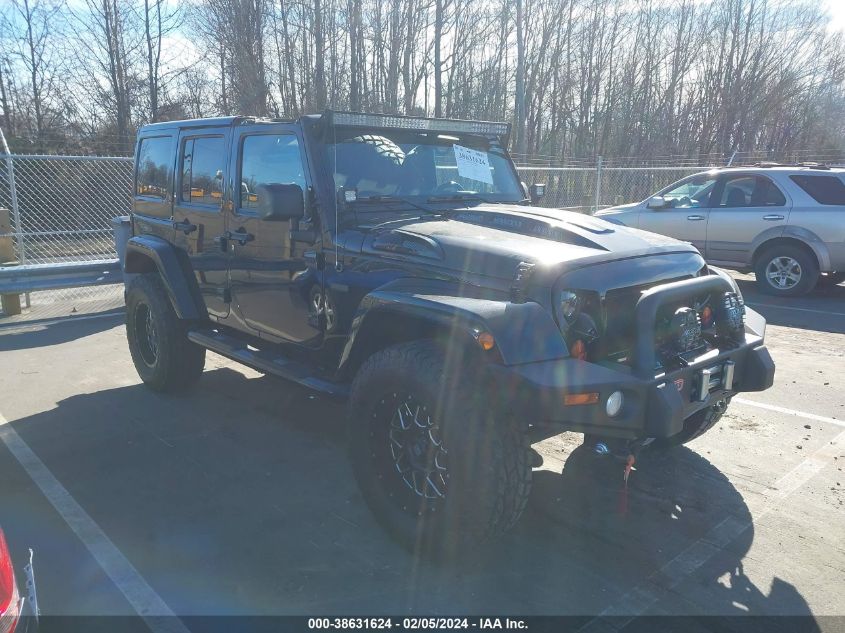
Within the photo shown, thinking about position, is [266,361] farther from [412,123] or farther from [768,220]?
[768,220]

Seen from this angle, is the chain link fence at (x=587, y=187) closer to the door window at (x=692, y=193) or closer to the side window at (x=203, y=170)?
the door window at (x=692, y=193)

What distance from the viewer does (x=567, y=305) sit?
3.27m

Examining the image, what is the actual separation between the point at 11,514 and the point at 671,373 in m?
3.56

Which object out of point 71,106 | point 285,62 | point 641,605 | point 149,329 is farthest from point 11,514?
point 285,62

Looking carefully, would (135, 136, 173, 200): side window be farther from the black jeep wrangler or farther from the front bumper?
the front bumper

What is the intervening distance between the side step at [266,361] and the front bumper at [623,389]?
1222 millimetres

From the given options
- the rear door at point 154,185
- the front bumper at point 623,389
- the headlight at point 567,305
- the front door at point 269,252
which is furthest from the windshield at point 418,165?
the rear door at point 154,185

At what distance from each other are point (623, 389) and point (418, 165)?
2.18 m

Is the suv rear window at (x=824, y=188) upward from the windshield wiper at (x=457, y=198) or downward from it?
upward

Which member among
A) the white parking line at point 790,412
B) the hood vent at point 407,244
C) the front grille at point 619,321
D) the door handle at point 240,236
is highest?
the hood vent at point 407,244

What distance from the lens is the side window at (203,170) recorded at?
16.6ft

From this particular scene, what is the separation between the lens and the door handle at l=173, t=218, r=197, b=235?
17.6 ft

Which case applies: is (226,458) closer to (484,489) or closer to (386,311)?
(386,311)

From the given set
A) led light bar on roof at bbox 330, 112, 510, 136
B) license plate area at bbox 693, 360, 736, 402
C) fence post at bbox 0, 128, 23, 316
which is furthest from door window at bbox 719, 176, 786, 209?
fence post at bbox 0, 128, 23, 316
